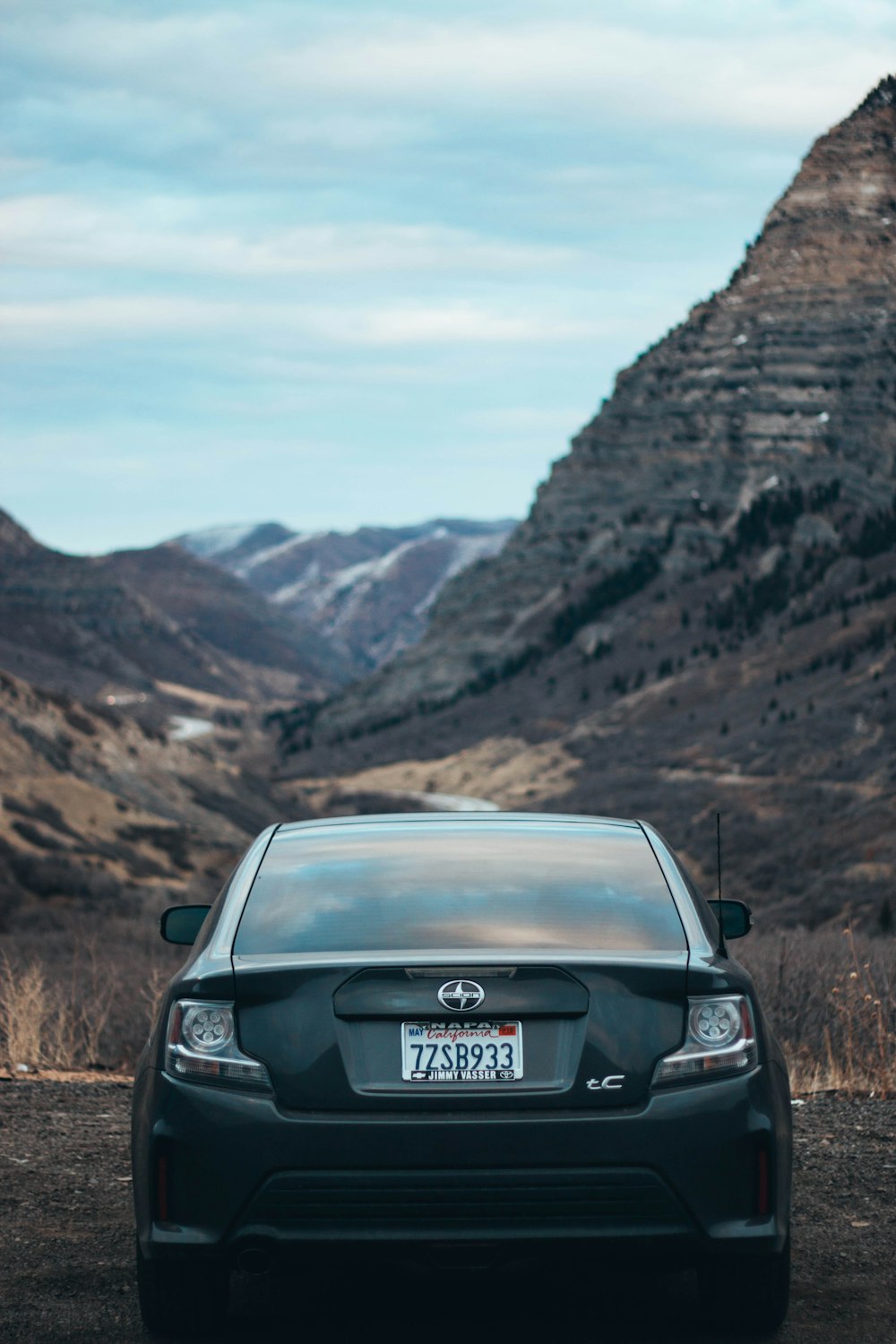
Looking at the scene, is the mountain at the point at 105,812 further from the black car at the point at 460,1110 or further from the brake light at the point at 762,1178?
the brake light at the point at 762,1178

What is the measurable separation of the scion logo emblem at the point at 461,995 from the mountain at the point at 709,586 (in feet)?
252

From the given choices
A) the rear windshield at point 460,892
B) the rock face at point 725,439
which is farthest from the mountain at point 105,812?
the rock face at point 725,439

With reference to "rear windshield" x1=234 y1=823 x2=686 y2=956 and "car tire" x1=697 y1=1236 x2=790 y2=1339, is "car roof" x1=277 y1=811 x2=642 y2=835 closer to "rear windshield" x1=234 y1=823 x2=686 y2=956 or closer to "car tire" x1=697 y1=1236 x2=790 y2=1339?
"rear windshield" x1=234 y1=823 x2=686 y2=956

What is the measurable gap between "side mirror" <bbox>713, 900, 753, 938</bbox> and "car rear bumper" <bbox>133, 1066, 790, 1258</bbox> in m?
1.61

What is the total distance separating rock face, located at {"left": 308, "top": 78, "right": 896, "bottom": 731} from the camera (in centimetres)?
14388

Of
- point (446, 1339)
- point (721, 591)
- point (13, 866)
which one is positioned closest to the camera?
point (446, 1339)

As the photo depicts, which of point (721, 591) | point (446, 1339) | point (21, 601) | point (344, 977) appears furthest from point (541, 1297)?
point (21, 601)

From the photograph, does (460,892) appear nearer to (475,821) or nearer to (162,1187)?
(475,821)

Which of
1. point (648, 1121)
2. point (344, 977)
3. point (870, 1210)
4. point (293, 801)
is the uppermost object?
point (344, 977)

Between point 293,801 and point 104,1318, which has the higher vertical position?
point 104,1318

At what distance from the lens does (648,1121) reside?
14.7 feet

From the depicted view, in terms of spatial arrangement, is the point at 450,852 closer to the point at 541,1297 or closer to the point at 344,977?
the point at 344,977

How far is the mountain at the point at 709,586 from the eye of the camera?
99250 mm

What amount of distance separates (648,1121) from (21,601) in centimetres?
19974
